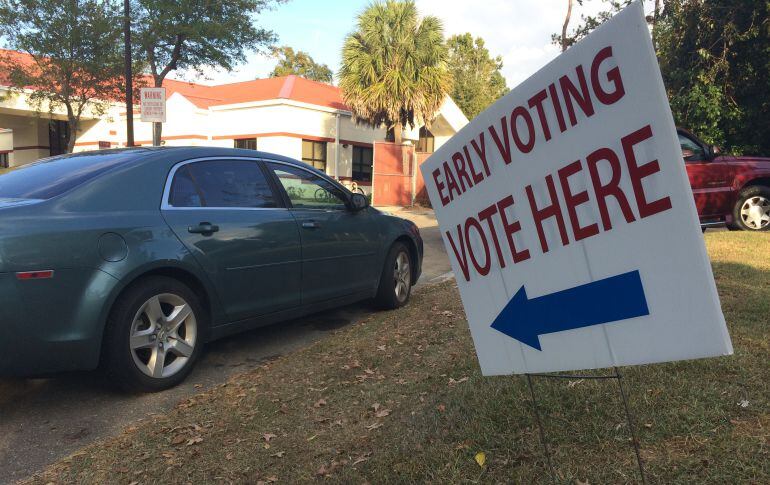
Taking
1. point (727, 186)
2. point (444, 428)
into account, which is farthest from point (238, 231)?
point (727, 186)

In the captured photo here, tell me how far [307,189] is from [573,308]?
3584 millimetres

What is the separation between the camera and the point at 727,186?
868cm

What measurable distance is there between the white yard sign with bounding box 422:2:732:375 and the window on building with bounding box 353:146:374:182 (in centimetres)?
2532

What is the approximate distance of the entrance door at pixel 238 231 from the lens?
159 inches

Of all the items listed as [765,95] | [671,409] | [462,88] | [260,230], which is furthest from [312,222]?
[462,88]

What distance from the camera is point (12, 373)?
3213mm

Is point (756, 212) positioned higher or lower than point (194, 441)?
higher

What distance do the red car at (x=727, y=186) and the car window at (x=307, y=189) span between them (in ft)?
18.7

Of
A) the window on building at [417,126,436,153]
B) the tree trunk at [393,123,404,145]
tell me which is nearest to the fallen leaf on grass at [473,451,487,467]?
the tree trunk at [393,123,404,145]

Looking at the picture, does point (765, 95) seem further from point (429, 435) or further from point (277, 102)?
point (277, 102)

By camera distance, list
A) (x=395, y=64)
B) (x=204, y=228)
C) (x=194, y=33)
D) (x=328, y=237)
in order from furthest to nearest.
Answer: (x=395, y=64) < (x=194, y=33) < (x=328, y=237) < (x=204, y=228)

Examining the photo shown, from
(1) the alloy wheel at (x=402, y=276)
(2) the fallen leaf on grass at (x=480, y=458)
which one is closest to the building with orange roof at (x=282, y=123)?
(1) the alloy wheel at (x=402, y=276)

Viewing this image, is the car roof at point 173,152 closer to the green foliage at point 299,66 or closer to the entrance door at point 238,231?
the entrance door at point 238,231

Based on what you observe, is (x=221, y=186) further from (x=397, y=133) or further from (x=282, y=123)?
(x=282, y=123)
